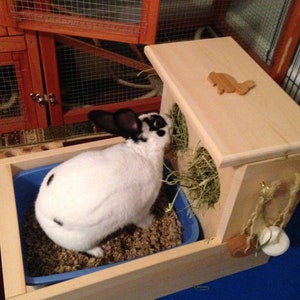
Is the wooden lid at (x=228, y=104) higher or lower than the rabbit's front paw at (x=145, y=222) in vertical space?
higher

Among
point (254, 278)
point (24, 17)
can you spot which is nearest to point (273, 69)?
point (254, 278)

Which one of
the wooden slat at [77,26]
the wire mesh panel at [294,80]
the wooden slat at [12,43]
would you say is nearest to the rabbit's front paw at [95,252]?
the wooden slat at [77,26]

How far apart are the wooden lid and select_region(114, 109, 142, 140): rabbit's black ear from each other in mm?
120

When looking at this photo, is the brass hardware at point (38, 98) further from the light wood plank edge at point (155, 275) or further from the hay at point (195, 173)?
the light wood plank edge at point (155, 275)

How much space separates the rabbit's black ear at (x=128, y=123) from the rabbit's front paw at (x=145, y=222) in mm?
262

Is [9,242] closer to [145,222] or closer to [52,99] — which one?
[145,222]

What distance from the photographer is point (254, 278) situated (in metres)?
1.09

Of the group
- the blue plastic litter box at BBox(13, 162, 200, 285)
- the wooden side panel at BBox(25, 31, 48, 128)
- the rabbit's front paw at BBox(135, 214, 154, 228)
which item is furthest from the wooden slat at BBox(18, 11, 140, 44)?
the rabbit's front paw at BBox(135, 214, 154, 228)

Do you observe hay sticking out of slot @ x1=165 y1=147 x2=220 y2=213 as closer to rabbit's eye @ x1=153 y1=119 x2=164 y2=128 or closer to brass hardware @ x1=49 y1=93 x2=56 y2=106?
rabbit's eye @ x1=153 y1=119 x2=164 y2=128

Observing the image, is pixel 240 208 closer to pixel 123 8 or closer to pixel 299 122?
pixel 299 122

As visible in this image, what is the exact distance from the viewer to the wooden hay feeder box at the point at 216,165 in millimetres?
757

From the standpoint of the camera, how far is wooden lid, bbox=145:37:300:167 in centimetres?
73

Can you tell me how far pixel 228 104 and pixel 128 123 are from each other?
0.83 feet

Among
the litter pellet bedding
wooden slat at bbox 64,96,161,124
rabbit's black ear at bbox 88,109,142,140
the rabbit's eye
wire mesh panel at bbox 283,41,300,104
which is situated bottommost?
wooden slat at bbox 64,96,161,124
